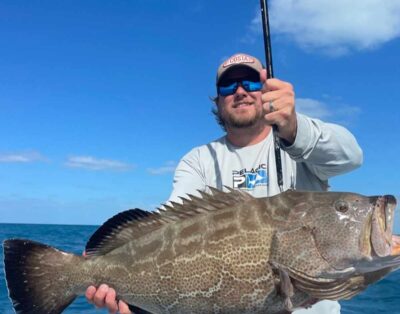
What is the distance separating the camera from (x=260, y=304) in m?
3.25

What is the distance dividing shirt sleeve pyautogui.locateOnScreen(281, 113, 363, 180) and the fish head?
650 millimetres

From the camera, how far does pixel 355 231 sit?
3191 mm

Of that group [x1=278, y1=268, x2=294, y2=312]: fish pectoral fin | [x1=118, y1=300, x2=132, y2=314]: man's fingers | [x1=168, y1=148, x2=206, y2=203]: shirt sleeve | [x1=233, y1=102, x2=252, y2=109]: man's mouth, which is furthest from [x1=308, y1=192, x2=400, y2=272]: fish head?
[x1=233, y1=102, x2=252, y2=109]: man's mouth

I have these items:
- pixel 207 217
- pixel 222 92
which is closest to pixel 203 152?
pixel 222 92

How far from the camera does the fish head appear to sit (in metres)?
3.05

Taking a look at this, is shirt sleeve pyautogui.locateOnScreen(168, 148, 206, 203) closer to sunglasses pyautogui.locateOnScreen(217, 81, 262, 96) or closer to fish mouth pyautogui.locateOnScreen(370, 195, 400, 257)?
sunglasses pyautogui.locateOnScreen(217, 81, 262, 96)

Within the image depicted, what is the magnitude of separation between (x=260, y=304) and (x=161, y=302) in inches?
30.5

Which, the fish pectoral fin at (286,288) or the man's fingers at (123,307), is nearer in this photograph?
the fish pectoral fin at (286,288)

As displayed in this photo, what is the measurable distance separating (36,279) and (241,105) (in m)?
2.71

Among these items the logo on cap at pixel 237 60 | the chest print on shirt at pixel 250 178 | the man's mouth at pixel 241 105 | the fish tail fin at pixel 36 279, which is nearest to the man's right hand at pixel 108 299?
the fish tail fin at pixel 36 279

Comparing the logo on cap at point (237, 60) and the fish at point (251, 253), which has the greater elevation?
the logo on cap at point (237, 60)

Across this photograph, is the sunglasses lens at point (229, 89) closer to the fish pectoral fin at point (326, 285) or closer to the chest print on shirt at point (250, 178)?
the chest print on shirt at point (250, 178)

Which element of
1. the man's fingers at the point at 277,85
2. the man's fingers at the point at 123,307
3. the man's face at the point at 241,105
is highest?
the man's face at the point at 241,105

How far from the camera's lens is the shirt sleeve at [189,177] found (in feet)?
16.4
